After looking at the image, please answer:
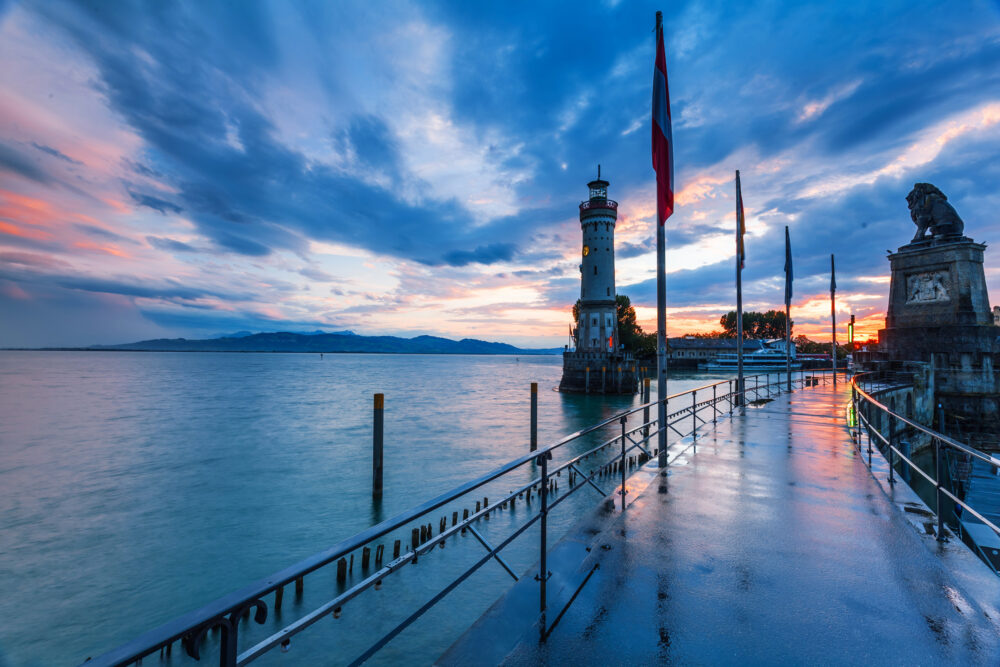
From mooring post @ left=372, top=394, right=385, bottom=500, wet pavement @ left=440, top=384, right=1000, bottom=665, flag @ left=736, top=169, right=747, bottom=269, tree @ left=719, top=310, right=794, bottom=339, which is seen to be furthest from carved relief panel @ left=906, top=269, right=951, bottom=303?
tree @ left=719, top=310, right=794, bottom=339

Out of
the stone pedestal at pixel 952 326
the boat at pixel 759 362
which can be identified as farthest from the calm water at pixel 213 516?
the boat at pixel 759 362

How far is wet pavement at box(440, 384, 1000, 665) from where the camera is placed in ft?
11.4

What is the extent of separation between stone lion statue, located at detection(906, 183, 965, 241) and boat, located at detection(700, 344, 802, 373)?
73063mm

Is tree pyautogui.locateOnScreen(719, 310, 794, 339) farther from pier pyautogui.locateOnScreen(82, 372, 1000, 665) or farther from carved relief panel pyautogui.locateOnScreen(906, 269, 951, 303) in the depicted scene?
pier pyautogui.locateOnScreen(82, 372, 1000, 665)

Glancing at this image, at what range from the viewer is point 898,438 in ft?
67.4

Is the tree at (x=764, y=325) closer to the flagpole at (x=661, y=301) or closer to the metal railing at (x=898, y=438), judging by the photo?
the metal railing at (x=898, y=438)

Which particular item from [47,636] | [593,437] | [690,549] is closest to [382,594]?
[47,636]

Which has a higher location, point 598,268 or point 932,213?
point 598,268

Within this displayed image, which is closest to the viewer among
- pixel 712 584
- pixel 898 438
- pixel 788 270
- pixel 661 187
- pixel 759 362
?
pixel 712 584

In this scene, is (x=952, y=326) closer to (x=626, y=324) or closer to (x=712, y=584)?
(x=712, y=584)

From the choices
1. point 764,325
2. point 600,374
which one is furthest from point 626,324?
point 764,325

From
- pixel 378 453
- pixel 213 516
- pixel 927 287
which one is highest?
pixel 927 287

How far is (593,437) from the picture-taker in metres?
27.2

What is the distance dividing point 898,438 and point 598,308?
29.7 m
